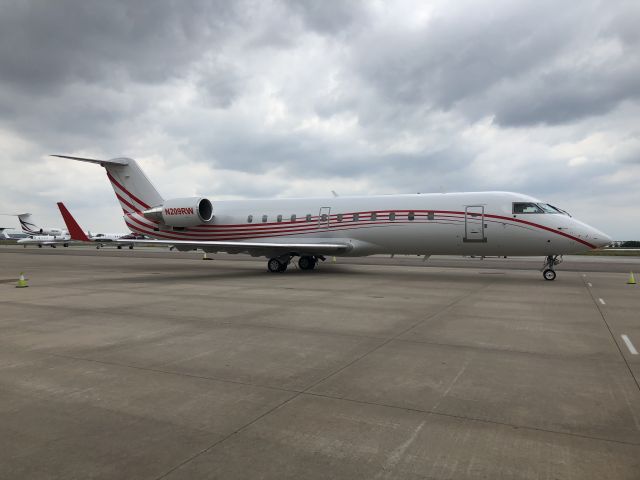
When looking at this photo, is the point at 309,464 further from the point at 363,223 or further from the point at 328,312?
the point at 363,223

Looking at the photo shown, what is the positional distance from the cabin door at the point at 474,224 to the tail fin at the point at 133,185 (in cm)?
1493

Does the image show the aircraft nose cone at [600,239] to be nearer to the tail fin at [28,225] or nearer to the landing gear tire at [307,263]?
the landing gear tire at [307,263]

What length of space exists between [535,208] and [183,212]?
15.0 metres

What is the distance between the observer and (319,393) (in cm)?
434

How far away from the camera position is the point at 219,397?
13.9 ft

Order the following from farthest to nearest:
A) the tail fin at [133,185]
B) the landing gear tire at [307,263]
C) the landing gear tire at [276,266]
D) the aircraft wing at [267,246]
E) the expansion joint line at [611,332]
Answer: the tail fin at [133,185] < the landing gear tire at [307,263] < the landing gear tire at [276,266] < the aircraft wing at [267,246] < the expansion joint line at [611,332]

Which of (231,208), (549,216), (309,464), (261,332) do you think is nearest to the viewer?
(309,464)

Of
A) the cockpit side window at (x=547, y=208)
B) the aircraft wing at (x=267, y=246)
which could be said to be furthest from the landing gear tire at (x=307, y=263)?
the cockpit side window at (x=547, y=208)

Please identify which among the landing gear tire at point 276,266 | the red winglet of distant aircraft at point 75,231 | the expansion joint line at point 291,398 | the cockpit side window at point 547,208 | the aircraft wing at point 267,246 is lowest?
the expansion joint line at point 291,398

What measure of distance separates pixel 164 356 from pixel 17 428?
7.19 feet

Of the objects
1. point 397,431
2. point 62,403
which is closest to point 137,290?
point 62,403

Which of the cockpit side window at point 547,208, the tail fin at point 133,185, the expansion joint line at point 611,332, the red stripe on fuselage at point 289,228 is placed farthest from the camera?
the tail fin at point 133,185

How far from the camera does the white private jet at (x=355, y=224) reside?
1501 centimetres

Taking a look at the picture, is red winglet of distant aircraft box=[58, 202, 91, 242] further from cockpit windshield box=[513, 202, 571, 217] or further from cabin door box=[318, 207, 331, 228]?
cockpit windshield box=[513, 202, 571, 217]
